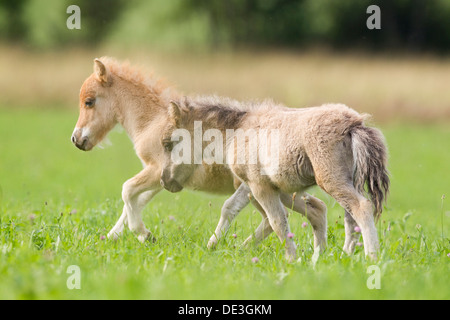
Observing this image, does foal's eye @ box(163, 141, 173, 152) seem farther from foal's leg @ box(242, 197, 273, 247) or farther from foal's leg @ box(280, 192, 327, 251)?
foal's leg @ box(280, 192, 327, 251)

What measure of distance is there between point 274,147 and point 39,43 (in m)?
31.2

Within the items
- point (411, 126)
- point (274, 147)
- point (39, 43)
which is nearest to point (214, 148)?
point (274, 147)

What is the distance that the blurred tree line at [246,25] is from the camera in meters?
34.2

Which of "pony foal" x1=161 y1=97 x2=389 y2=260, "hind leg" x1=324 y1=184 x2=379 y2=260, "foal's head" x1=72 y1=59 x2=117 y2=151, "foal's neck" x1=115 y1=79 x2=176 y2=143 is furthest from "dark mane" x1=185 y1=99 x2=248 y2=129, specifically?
"hind leg" x1=324 y1=184 x2=379 y2=260

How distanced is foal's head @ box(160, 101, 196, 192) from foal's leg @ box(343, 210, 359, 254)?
183cm

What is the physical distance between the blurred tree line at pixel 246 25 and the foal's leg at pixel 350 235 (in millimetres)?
27401

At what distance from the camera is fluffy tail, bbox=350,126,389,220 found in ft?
19.0

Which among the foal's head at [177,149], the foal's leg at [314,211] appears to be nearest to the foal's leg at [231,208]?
the foal's leg at [314,211]

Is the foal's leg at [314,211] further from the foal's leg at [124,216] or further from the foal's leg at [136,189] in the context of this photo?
the foal's leg at [124,216]

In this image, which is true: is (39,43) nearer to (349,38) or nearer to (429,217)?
(349,38)

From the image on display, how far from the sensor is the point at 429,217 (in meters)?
10.4

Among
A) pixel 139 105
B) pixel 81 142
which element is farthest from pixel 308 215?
pixel 81 142

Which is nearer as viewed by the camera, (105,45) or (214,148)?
(214,148)

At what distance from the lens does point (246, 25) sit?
3616 centimetres
